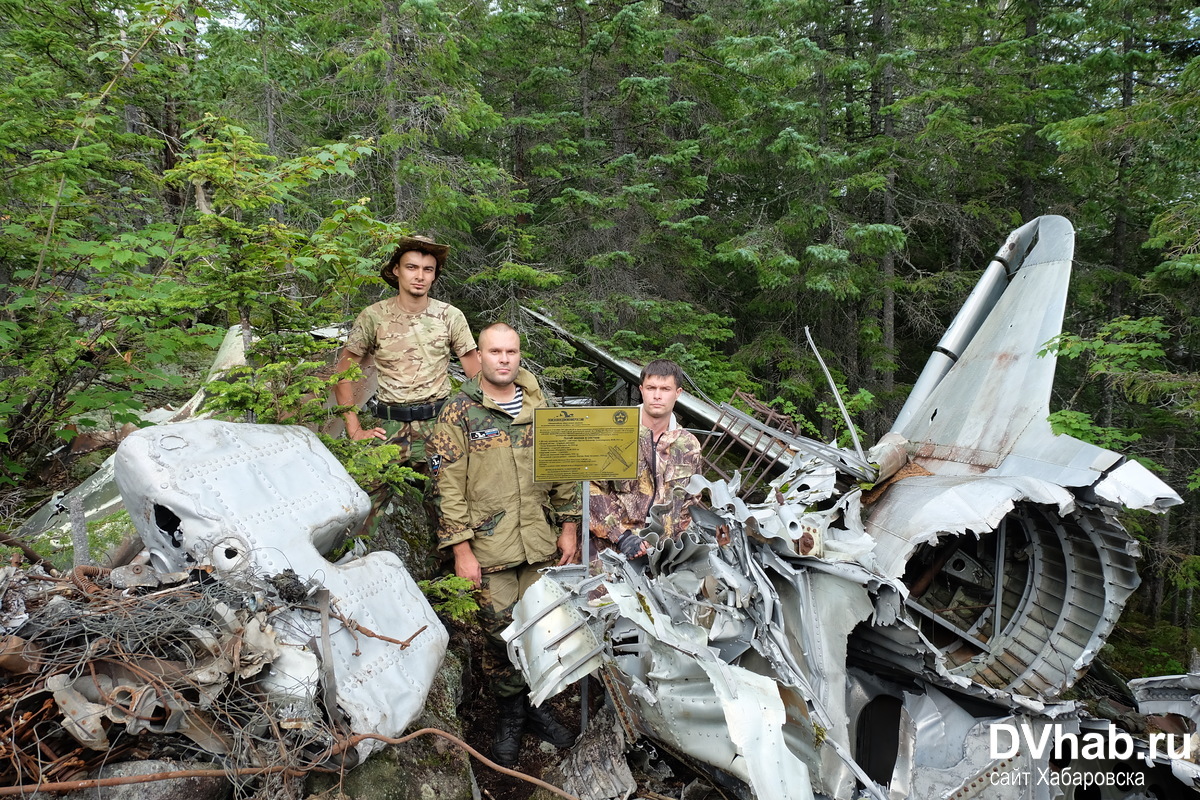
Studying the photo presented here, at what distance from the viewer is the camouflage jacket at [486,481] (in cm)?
379

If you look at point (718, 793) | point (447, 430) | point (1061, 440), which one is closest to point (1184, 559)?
point (1061, 440)

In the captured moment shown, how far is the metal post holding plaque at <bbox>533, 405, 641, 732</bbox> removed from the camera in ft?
12.1

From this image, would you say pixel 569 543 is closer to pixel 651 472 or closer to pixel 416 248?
pixel 651 472

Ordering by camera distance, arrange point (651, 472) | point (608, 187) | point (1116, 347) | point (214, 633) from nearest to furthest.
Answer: point (214, 633) → point (651, 472) → point (1116, 347) → point (608, 187)

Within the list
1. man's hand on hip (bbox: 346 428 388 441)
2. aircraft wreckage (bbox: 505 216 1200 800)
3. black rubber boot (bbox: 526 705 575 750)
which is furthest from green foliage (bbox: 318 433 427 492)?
black rubber boot (bbox: 526 705 575 750)

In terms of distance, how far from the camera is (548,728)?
4.01 m

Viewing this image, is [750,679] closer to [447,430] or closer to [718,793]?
[718,793]

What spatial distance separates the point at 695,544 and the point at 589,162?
A: 712 cm

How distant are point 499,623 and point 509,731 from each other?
2.14ft

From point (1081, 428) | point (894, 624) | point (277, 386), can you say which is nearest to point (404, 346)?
point (277, 386)

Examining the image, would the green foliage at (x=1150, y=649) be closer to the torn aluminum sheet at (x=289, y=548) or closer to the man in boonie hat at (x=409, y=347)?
the man in boonie hat at (x=409, y=347)

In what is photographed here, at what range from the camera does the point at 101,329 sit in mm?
4414

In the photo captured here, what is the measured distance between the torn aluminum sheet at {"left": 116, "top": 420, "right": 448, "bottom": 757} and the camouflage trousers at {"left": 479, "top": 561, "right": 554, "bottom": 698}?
0.64 m

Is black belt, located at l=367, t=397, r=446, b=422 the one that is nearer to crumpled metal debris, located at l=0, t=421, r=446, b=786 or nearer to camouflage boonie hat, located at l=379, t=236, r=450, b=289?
camouflage boonie hat, located at l=379, t=236, r=450, b=289
